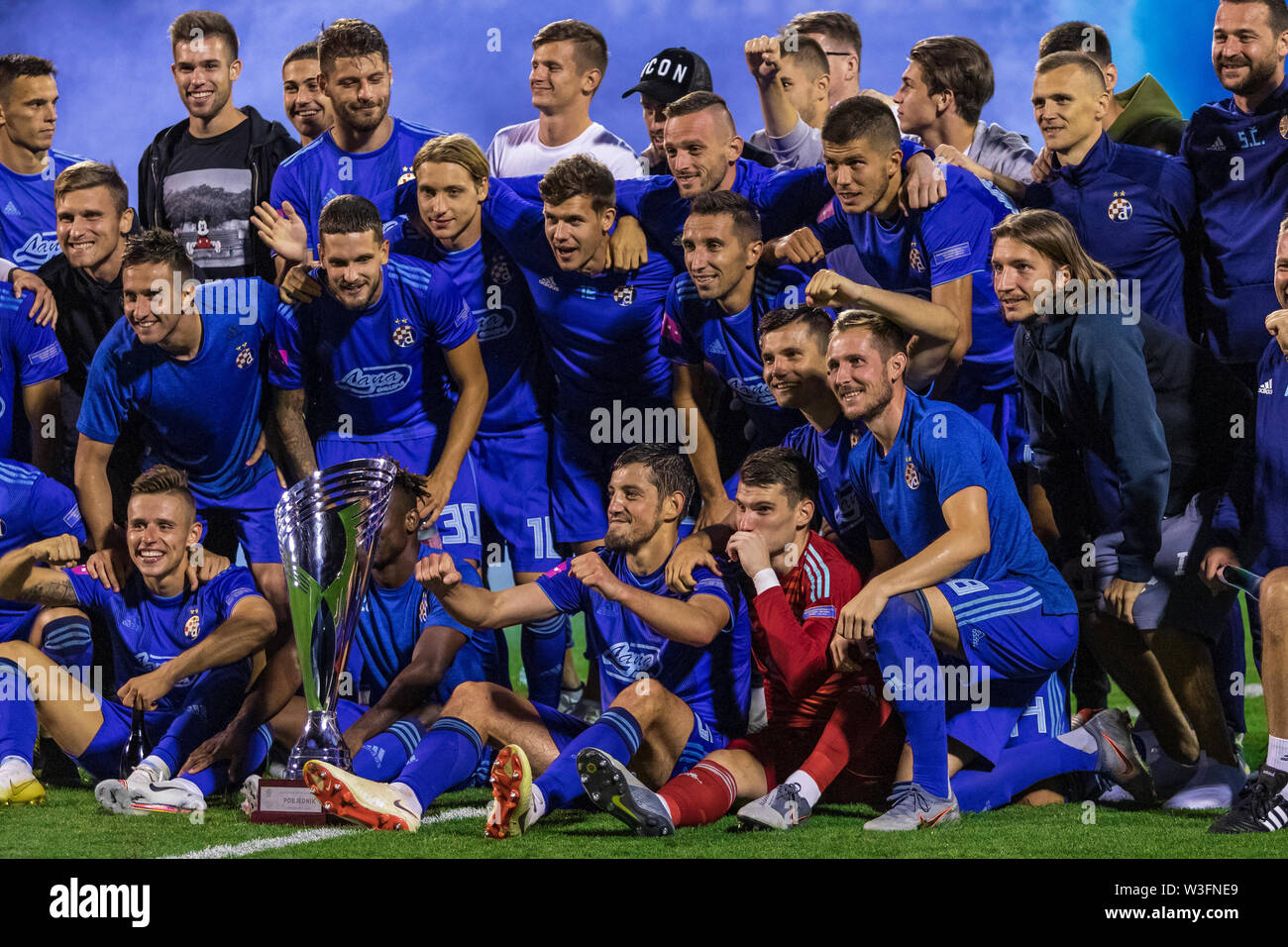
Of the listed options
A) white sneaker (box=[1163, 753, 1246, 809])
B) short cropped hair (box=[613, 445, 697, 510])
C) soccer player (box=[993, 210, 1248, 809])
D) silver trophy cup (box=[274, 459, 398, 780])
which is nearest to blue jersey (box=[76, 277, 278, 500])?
silver trophy cup (box=[274, 459, 398, 780])

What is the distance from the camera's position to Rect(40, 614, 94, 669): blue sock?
5520mm

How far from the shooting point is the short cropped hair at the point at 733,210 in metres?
5.11

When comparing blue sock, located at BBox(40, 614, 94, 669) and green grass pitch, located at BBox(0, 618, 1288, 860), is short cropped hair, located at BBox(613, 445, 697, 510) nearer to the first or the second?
green grass pitch, located at BBox(0, 618, 1288, 860)

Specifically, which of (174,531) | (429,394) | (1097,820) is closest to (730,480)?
(429,394)

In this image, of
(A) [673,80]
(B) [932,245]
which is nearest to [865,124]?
(B) [932,245]

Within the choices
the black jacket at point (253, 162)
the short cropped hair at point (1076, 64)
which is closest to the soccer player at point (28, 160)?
the black jacket at point (253, 162)

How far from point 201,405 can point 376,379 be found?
726 millimetres

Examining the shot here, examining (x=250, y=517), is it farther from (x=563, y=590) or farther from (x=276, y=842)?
(x=276, y=842)

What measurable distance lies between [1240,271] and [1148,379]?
1.74 ft

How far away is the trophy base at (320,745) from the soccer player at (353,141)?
6.62ft

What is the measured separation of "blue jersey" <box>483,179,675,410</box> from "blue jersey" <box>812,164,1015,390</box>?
77cm

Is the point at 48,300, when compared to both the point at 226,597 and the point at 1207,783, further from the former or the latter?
the point at 1207,783

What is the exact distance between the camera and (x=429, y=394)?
222 inches

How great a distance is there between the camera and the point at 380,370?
Result: 5.55 metres
